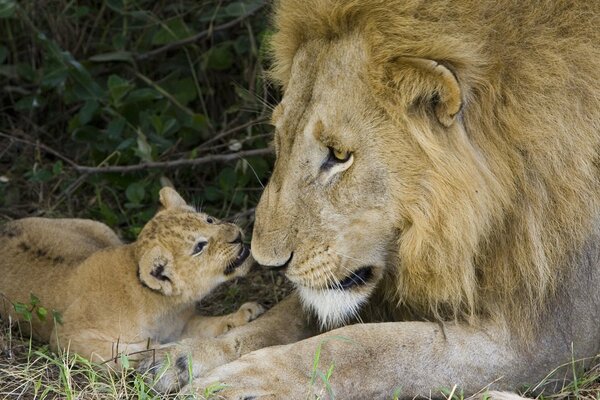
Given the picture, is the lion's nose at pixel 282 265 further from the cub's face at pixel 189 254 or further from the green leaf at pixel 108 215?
the green leaf at pixel 108 215

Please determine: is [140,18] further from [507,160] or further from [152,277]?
[507,160]

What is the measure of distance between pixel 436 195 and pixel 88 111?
2.75 m

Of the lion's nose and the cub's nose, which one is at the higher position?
the lion's nose

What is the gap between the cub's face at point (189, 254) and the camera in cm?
406

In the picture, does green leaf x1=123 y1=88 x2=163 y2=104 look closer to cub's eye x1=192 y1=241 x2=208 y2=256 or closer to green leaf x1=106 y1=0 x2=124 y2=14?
green leaf x1=106 y1=0 x2=124 y2=14

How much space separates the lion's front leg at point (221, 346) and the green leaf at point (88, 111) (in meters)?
1.93

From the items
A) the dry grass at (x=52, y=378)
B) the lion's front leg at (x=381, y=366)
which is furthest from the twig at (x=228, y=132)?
the lion's front leg at (x=381, y=366)

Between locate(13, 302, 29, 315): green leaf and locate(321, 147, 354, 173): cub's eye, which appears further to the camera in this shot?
locate(13, 302, 29, 315): green leaf

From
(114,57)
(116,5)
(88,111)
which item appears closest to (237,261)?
(88,111)

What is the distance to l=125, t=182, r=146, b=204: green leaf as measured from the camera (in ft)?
18.0

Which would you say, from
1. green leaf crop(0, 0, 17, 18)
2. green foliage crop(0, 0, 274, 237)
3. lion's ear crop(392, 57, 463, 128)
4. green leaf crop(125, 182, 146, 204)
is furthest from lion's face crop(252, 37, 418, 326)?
green leaf crop(0, 0, 17, 18)

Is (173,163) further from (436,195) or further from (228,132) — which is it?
(436,195)

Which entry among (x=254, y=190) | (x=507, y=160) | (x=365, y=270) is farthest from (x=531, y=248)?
(x=254, y=190)

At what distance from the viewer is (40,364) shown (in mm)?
4012
